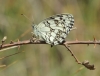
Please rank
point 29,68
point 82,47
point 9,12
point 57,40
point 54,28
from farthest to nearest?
point 82,47
point 29,68
point 9,12
point 54,28
point 57,40

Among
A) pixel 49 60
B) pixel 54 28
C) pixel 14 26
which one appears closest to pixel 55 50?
pixel 49 60

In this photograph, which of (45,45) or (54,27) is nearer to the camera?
(54,27)

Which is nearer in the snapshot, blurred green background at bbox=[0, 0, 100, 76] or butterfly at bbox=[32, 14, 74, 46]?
butterfly at bbox=[32, 14, 74, 46]

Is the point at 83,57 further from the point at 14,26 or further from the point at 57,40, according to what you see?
the point at 57,40

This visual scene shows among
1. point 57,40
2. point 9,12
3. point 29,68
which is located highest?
point 9,12

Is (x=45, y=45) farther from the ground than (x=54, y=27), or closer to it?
closer to it
